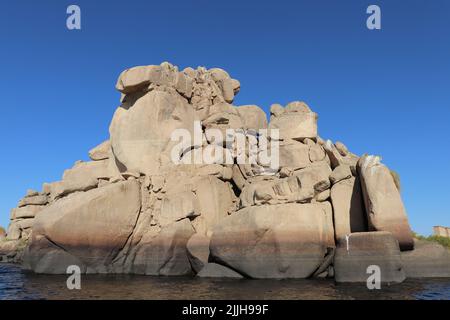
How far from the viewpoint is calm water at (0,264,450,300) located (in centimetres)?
1403

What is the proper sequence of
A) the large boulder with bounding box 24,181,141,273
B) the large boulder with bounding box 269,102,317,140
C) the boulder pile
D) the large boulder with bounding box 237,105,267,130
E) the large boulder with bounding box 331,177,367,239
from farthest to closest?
1. the large boulder with bounding box 237,105,267,130
2. the large boulder with bounding box 269,102,317,140
3. the large boulder with bounding box 24,181,141,273
4. the large boulder with bounding box 331,177,367,239
5. the boulder pile

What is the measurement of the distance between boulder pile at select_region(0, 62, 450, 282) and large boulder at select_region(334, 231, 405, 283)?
1.6 inches

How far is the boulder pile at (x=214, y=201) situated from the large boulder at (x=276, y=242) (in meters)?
0.05

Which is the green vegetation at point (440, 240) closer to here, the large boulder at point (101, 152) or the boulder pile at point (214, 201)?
the boulder pile at point (214, 201)

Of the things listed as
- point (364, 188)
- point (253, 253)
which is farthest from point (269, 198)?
point (364, 188)

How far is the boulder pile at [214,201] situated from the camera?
60.2 ft

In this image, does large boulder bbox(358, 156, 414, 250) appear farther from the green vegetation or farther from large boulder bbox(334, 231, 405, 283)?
the green vegetation

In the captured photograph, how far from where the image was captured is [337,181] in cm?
2061

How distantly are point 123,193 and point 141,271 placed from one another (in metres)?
4.25

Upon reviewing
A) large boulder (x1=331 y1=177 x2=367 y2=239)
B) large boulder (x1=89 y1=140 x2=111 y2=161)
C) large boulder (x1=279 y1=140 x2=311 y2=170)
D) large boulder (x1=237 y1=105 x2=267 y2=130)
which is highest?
large boulder (x1=237 y1=105 x2=267 y2=130)

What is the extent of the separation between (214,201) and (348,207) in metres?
7.37

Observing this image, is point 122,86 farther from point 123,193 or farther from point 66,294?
point 66,294

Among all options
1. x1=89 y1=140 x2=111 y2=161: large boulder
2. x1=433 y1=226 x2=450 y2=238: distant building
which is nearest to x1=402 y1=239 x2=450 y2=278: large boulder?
x1=433 y1=226 x2=450 y2=238: distant building

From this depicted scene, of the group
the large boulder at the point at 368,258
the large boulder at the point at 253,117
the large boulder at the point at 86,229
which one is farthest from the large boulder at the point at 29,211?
the large boulder at the point at 368,258
